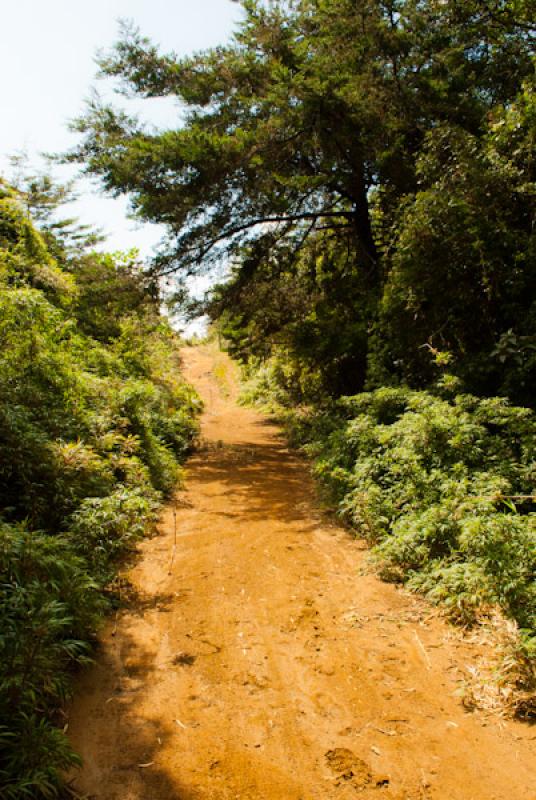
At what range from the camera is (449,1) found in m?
9.02

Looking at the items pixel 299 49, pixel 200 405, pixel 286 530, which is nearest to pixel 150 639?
pixel 286 530

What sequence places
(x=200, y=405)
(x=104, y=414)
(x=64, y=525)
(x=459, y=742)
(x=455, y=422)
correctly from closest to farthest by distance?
(x=459, y=742), (x=64, y=525), (x=455, y=422), (x=104, y=414), (x=200, y=405)

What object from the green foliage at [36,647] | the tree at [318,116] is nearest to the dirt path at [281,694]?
the green foliage at [36,647]

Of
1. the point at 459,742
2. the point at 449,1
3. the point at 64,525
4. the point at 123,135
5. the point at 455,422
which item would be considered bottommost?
the point at 459,742

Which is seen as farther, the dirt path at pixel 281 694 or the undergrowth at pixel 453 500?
the undergrowth at pixel 453 500

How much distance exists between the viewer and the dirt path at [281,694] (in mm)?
2832

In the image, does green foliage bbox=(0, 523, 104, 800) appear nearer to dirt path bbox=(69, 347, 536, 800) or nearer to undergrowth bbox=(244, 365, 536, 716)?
dirt path bbox=(69, 347, 536, 800)

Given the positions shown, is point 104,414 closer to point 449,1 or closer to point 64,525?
point 64,525

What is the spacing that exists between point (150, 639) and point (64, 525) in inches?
64.0

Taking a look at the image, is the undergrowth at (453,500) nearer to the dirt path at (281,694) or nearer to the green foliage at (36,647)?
the dirt path at (281,694)

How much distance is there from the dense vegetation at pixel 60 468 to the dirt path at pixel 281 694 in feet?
1.32

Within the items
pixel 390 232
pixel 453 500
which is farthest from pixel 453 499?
pixel 390 232

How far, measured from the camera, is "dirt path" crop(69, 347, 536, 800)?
283cm

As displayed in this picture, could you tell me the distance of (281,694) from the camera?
3566 millimetres
